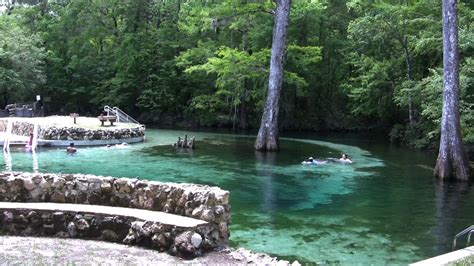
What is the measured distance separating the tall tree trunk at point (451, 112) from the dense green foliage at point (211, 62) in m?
11.0

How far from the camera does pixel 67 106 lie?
5022cm

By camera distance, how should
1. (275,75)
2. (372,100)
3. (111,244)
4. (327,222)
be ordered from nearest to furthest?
(111,244) < (327,222) < (275,75) < (372,100)

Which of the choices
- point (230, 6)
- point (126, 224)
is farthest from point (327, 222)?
point (230, 6)

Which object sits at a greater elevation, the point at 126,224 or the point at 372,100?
the point at 372,100

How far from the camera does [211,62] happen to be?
97.7 feet

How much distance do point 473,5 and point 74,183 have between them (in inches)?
1122

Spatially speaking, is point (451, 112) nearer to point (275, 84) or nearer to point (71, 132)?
point (275, 84)

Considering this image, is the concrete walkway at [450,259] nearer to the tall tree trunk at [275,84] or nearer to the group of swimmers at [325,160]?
the group of swimmers at [325,160]

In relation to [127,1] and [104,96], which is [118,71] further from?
[127,1]

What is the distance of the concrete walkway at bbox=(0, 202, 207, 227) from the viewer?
24.9 feet

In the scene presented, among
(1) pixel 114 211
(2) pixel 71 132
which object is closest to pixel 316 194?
(1) pixel 114 211

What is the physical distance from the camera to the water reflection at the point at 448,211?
33.7 ft

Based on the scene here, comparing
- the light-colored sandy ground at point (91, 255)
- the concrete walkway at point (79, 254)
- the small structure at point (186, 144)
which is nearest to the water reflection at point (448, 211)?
the light-colored sandy ground at point (91, 255)

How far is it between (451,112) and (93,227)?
15430 mm
